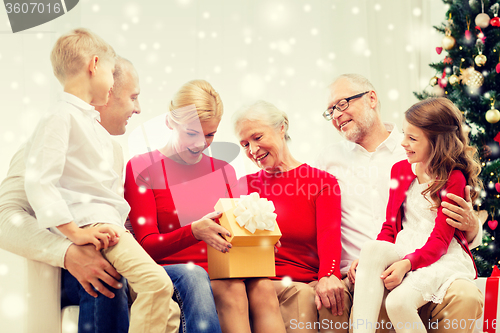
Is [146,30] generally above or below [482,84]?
above

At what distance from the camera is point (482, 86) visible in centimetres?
264

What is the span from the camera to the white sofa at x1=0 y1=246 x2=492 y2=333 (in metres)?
1.42

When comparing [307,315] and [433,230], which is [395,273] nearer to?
[433,230]

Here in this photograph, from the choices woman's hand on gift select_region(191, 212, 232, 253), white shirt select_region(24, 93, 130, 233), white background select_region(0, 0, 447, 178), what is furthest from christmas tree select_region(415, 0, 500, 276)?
white shirt select_region(24, 93, 130, 233)

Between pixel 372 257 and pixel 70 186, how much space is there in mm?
1088

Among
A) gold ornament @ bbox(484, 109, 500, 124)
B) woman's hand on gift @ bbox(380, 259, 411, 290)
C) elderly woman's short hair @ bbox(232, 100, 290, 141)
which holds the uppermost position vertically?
elderly woman's short hair @ bbox(232, 100, 290, 141)

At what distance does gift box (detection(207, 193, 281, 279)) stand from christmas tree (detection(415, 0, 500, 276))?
1.60m

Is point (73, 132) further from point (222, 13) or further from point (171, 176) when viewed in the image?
point (222, 13)

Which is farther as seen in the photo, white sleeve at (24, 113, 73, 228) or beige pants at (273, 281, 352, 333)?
beige pants at (273, 281, 352, 333)

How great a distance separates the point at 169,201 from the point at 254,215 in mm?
448

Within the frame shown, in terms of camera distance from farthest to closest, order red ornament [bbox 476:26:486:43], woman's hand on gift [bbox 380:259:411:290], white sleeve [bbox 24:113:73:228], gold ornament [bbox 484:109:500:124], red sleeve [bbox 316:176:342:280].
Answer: red ornament [bbox 476:26:486:43] → gold ornament [bbox 484:109:500:124] → red sleeve [bbox 316:176:342:280] → woman's hand on gift [bbox 380:259:411:290] → white sleeve [bbox 24:113:73:228]

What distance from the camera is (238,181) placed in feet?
6.80

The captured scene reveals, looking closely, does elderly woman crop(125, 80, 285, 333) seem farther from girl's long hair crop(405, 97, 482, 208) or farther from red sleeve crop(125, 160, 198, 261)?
girl's long hair crop(405, 97, 482, 208)

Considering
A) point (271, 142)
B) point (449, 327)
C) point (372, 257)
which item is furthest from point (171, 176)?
point (449, 327)
